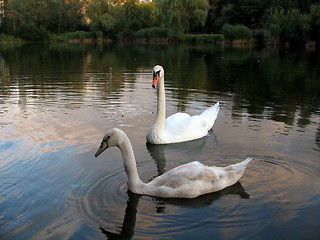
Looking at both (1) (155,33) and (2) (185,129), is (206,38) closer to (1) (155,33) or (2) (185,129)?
(1) (155,33)

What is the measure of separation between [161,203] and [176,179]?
390 mm

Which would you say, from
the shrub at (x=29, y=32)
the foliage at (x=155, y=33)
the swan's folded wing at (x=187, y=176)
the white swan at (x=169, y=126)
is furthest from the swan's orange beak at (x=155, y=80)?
the shrub at (x=29, y=32)

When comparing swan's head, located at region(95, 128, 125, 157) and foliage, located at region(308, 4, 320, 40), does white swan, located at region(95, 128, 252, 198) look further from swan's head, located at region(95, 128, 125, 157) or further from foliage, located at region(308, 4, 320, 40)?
foliage, located at region(308, 4, 320, 40)

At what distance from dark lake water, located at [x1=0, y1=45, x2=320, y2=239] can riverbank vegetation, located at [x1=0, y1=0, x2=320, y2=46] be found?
40.8m

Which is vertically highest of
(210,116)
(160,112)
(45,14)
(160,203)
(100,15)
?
(45,14)

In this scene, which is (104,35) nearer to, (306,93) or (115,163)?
(306,93)

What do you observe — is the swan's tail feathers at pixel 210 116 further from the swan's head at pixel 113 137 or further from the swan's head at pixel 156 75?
the swan's head at pixel 113 137

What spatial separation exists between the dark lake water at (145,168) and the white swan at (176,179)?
123 mm

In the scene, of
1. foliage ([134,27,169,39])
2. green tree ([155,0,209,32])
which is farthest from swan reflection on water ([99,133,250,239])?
foliage ([134,27,169,39])

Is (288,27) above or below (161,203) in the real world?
above

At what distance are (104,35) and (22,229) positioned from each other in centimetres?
7960

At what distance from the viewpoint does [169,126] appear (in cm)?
821

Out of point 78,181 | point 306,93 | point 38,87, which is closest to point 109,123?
point 78,181

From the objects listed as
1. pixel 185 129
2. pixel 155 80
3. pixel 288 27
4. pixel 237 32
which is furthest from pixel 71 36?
pixel 155 80
